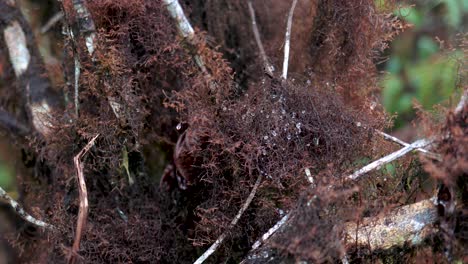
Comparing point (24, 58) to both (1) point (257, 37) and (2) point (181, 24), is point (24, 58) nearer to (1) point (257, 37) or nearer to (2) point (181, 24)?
(2) point (181, 24)

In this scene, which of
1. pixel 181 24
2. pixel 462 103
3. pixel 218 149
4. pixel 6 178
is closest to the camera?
pixel 462 103

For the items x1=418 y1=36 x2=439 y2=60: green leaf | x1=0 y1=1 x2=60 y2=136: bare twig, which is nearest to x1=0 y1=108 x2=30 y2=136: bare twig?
x1=0 y1=1 x2=60 y2=136: bare twig

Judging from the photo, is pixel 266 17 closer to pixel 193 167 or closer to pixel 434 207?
pixel 193 167

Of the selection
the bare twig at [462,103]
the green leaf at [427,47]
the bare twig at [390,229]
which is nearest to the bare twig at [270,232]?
the bare twig at [390,229]

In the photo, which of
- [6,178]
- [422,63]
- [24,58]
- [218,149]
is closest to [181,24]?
[218,149]

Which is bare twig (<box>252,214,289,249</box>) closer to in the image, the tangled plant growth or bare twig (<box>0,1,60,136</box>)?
the tangled plant growth

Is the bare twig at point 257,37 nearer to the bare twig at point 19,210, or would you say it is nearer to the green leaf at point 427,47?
the bare twig at point 19,210

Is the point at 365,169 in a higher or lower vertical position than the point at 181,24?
lower
